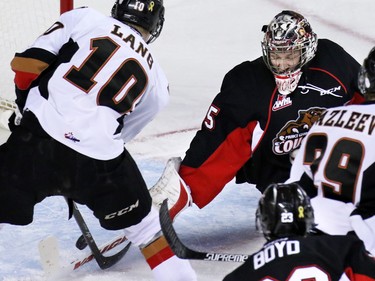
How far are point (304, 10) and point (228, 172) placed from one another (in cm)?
262

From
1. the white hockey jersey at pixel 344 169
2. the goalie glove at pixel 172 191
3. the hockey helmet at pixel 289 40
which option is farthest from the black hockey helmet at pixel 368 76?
the goalie glove at pixel 172 191

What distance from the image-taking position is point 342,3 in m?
6.69

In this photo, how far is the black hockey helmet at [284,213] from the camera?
2.67 m

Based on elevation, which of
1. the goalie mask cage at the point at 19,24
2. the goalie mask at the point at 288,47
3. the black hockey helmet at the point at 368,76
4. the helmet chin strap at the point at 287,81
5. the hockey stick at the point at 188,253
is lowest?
the goalie mask cage at the point at 19,24

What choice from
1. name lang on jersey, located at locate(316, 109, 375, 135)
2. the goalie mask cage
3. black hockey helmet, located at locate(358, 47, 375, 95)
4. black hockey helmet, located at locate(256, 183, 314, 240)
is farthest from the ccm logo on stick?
the goalie mask cage

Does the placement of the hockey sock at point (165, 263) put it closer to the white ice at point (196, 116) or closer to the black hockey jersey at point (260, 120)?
the white ice at point (196, 116)

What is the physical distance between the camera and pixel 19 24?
5945 mm

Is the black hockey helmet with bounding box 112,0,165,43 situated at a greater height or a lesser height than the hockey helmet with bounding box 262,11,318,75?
greater

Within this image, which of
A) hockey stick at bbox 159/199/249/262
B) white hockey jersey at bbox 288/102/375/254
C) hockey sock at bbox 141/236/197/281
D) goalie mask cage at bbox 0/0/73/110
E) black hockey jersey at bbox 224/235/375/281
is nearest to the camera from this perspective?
black hockey jersey at bbox 224/235/375/281

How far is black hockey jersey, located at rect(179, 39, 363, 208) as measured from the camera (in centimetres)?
403

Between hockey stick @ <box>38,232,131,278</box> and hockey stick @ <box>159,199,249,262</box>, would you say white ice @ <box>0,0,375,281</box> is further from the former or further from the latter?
hockey stick @ <box>159,199,249,262</box>

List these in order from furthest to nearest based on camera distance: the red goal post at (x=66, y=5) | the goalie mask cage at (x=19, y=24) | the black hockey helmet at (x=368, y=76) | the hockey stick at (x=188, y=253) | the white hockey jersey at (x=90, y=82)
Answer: the goalie mask cage at (x=19, y=24), the red goal post at (x=66, y=5), the white hockey jersey at (x=90, y=82), the hockey stick at (x=188, y=253), the black hockey helmet at (x=368, y=76)

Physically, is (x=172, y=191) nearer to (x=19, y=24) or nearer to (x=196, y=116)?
(x=196, y=116)

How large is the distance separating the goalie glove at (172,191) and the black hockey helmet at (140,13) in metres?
0.55
